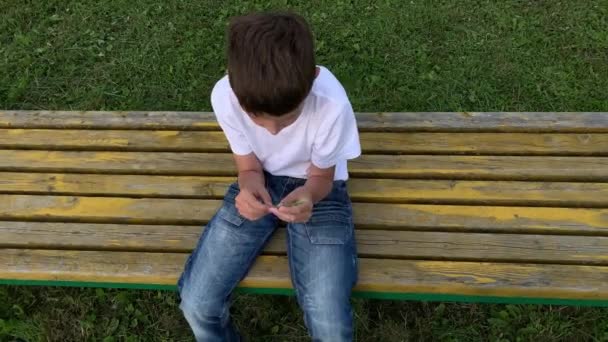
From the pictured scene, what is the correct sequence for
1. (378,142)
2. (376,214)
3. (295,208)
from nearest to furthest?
(295,208) < (376,214) < (378,142)

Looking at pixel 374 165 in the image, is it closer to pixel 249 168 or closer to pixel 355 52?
pixel 249 168

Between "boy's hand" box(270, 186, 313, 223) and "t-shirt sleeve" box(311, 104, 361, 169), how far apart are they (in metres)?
0.14

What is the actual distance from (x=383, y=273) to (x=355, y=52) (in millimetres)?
1958

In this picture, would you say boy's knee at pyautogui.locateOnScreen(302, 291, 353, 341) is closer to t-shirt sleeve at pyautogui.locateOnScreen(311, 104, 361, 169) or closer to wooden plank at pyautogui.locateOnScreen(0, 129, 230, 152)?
t-shirt sleeve at pyautogui.locateOnScreen(311, 104, 361, 169)

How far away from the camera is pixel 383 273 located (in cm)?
193

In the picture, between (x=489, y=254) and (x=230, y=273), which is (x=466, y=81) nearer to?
(x=489, y=254)

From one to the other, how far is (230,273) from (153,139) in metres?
0.82

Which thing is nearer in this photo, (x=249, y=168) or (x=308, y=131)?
(x=308, y=131)

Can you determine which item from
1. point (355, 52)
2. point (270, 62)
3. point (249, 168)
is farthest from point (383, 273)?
point (355, 52)

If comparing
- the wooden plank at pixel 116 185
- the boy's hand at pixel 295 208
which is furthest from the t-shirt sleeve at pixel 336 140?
the wooden plank at pixel 116 185

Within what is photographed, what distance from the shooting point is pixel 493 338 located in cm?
239

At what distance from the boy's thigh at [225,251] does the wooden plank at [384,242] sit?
82 mm

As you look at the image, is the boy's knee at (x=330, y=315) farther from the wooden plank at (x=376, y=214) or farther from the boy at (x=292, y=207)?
the wooden plank at (x=376, y=214)

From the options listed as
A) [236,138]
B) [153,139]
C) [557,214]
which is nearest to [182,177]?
[153,139]
